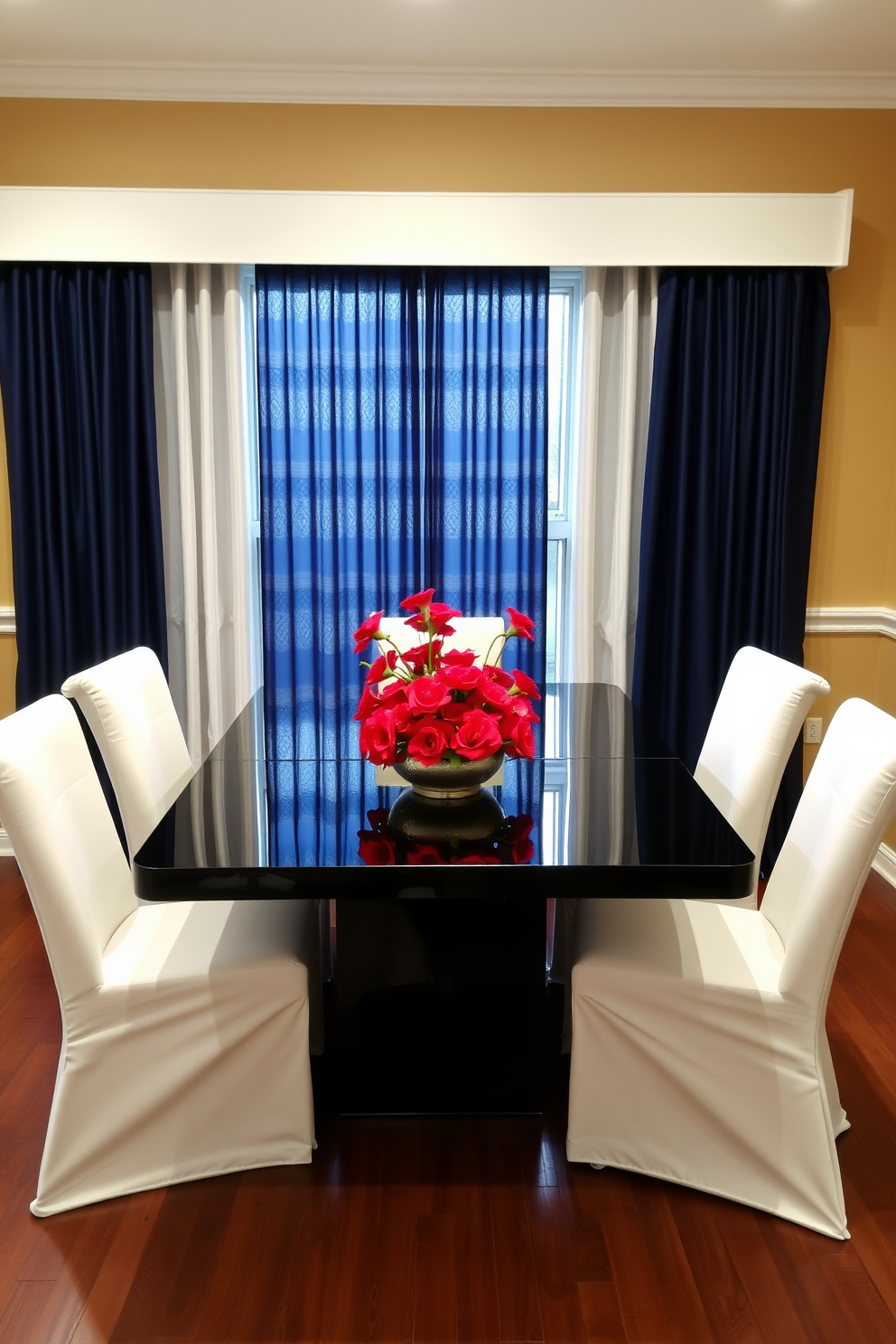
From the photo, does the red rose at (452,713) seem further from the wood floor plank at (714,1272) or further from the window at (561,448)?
the window at (561,448)

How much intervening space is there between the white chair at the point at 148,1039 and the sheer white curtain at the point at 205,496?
5.37 feet

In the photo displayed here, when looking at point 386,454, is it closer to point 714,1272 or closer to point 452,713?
point 452,713

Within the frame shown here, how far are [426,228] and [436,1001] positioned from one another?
2.46 m

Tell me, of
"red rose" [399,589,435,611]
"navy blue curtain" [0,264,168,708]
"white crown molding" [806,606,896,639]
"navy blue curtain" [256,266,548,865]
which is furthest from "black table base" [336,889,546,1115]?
"white crown molding" [806,606,896,639]

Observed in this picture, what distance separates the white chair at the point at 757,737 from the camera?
218 cm

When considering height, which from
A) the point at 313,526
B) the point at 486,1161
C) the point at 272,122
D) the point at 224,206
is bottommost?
the point at 486,1161

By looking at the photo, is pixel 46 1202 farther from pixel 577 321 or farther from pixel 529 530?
pixel 577 321

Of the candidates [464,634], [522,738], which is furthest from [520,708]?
[464,634]

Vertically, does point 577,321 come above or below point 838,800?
above

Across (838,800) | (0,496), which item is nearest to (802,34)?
(838,800)

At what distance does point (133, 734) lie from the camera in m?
2.31

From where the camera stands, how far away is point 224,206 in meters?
3.24

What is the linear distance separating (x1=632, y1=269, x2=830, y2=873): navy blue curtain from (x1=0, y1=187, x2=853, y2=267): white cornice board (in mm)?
131

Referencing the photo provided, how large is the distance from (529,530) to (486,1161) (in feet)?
7.12
